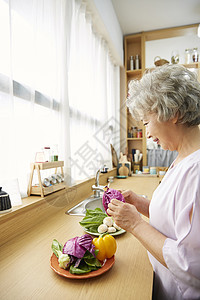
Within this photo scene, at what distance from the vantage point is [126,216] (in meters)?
0.85

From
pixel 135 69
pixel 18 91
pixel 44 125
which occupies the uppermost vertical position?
pixel 135 69

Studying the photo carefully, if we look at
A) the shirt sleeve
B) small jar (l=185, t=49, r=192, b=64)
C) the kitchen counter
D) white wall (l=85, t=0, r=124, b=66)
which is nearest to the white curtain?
white wall (l=85, t=0, r=124, b=66)

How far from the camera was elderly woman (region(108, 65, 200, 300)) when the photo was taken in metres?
0.65

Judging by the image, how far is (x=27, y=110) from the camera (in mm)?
1334

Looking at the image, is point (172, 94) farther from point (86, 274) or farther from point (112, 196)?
point (86, 274)

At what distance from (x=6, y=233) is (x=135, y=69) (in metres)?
3.40

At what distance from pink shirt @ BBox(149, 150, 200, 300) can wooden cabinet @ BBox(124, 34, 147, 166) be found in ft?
9.30

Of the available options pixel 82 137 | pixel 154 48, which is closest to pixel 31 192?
pixel 82 137

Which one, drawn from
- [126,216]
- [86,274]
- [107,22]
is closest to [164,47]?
[107,22]

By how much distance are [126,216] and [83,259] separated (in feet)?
0.73

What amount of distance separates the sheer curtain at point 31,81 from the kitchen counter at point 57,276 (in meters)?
0.38

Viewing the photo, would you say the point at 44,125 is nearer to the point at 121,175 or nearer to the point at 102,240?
the point at 102,240

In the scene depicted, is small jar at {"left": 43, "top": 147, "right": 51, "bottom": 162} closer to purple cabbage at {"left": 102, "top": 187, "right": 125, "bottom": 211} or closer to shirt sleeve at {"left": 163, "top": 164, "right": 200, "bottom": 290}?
purple cabbage at {"left": 102, "top": 187, "right": 125, "bottom": 211}

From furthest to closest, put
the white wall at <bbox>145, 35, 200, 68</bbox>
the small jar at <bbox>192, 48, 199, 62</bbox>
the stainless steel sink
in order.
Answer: the white wall at <bbox>145, 35, 200, 68</bbox> < the small jar at <bbox>192, 48, 199, 62</bbox> < the stainless steel sink
